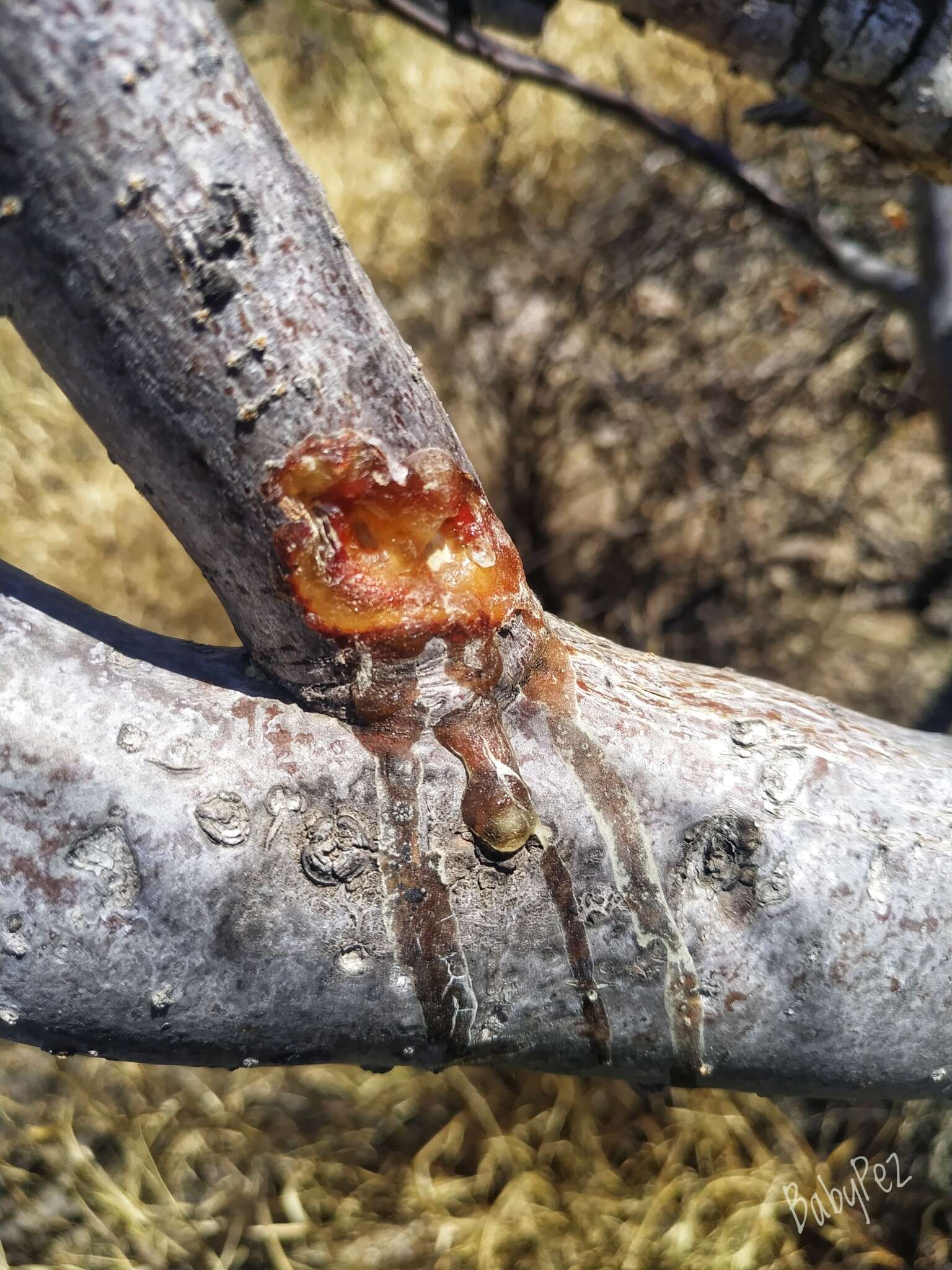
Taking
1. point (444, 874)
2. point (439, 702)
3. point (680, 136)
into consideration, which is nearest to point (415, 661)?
point (439, 702)

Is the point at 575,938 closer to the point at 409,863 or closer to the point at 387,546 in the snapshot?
the point at 409,863

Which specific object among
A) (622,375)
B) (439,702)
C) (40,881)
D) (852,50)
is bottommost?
(40,881)

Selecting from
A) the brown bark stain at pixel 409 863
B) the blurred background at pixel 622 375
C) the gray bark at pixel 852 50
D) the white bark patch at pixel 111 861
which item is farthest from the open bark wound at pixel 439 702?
the blurred background at pixel 622 375

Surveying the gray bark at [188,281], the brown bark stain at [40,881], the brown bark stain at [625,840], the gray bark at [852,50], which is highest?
the gray bark at [852,50]

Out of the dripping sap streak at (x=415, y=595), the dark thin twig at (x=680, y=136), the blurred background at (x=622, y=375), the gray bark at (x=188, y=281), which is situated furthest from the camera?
the blurred background at (x=622, y=375)

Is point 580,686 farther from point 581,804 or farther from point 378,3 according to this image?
point 378,3

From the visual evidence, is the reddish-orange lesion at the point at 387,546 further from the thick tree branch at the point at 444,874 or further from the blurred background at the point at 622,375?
the blurred background at the point at 622,375

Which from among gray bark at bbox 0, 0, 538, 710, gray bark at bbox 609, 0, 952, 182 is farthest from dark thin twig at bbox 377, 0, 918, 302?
gray bark at bbox 0, 0, 538, 710

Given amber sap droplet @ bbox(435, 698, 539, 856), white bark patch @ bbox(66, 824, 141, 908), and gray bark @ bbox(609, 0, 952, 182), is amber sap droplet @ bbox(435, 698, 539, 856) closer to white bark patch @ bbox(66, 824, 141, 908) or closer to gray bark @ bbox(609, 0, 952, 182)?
white bark patch @ bbox(66, 824, 141, 908)
